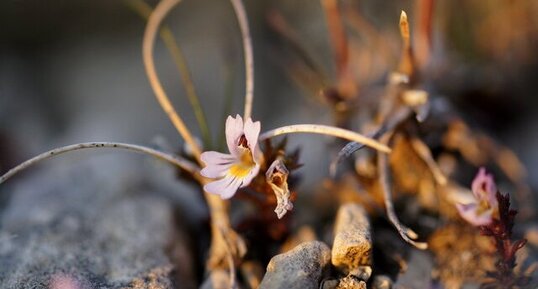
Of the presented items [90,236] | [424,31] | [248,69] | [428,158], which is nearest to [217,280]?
[90,236]

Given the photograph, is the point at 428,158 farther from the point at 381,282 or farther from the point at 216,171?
the point at 216,171

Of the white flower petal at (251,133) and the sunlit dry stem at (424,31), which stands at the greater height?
the sunlit dry stem at (424,31)

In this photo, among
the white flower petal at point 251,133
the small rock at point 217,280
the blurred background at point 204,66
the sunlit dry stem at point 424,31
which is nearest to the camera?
the white flower petal at point 251,133

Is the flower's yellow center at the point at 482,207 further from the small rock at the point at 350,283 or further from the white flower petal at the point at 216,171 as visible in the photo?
the white flower petal at the point at 216,171

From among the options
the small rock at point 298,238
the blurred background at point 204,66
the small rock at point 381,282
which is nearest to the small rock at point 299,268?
the small rock at point 381,282

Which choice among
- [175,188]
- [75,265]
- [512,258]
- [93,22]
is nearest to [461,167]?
[512,258]

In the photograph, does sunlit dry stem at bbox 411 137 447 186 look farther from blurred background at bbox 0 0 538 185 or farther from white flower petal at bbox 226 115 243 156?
white flower petal at bbox 226 115 243 156

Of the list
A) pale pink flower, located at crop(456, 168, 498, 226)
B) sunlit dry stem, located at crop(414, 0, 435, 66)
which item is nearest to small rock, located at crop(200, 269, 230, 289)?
pale pink flower, located at crop(456, 168, 498, 226)
